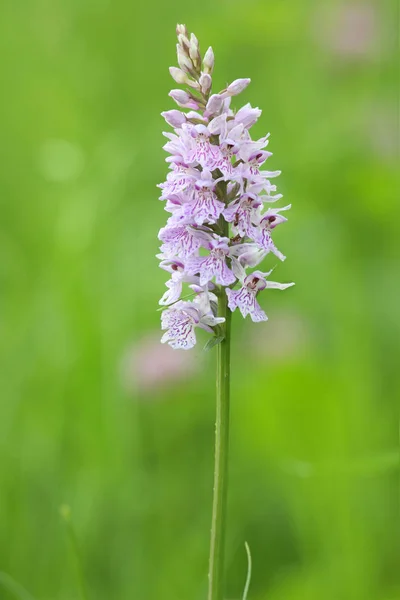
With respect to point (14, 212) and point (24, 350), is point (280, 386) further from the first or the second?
point (14, 212)

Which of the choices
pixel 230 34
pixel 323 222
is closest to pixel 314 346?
pixel 323 222

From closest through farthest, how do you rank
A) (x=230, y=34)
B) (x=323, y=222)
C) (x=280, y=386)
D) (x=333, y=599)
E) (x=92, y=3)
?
(x=333, y=599)
(x=280, y=386)
(x=323, y=222)
(x=230, y=34)
(x=92, y=3)

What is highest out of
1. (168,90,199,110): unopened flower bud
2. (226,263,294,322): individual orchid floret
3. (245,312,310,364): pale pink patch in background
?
(168,90,199,110): unopened flower bud

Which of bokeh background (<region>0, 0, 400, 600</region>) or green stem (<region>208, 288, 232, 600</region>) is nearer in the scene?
green stem (<region>208, 288, 232, 600</region>)

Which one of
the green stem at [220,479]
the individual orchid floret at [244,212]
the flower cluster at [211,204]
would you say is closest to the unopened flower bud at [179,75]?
the flower cluster at [211,204]

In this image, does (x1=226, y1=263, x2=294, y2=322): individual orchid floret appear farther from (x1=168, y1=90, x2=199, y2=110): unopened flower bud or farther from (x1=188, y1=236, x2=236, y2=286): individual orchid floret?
(x1=168, y1=90, x2=199, y2=110): unopened flower bud

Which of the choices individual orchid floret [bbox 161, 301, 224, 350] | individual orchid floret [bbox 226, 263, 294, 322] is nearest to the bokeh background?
individual orchid floret [bbox 161, 301, 224, 350]
